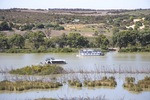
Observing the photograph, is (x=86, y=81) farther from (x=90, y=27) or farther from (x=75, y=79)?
(x=90, y=27)

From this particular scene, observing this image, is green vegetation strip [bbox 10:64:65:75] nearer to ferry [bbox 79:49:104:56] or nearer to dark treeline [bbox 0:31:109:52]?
ferry [bbox 79:49:104:56]

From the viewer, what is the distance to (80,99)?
21016 mm

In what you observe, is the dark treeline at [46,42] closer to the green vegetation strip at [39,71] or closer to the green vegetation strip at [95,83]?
the green vegetation strip at [39,71]

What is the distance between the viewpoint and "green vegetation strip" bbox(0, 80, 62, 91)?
25.3m

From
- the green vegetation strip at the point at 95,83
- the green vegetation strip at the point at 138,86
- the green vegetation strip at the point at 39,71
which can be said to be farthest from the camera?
the green vegetation strip at the point at 39,71

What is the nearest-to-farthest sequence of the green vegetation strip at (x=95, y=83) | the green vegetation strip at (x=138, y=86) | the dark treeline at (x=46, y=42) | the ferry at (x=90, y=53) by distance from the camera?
1. the green vegetation strip at (x=138, y=86)
2. the green vegetation strip at (x=95, y=83)
3. the ferry at (x=90, y=53)
4. the dark treeline at (x=46, y=42)

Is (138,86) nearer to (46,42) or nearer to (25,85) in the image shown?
(25,85)

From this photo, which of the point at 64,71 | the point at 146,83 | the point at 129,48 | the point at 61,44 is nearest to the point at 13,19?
the point at 61,44

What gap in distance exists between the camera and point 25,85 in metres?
25.7

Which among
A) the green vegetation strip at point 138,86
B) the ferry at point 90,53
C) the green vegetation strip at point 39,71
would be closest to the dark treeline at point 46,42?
the ferry at point 90,53

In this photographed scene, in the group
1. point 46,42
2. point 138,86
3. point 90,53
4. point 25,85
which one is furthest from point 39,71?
point 46,42

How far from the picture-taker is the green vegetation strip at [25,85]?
2533cm

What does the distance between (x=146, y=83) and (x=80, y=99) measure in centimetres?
668

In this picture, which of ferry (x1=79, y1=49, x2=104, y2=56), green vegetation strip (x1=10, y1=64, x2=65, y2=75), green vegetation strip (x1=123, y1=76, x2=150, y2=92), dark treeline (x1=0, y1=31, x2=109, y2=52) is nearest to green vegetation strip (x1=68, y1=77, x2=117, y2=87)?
green vegetation strip (x1=123, y1=76, x2=150, y2=92)
